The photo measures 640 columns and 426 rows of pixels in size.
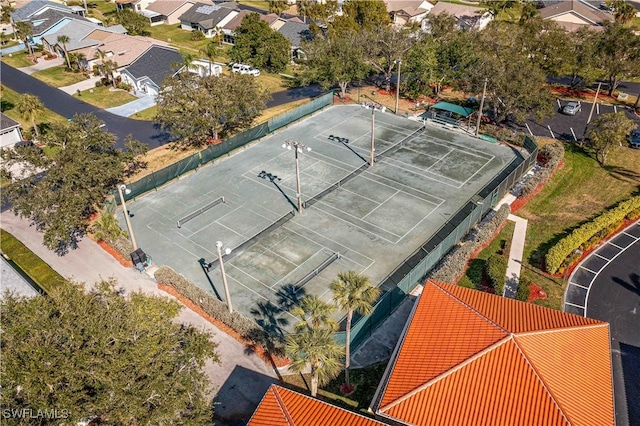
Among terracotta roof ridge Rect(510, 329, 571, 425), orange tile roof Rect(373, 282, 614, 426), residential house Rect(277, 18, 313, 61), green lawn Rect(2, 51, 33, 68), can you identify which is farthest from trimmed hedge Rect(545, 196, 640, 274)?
green lawn Rect(2, 51, 33, 68)

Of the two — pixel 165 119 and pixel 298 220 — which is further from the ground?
pixel 165 119

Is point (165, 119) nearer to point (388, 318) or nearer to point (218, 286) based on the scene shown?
point (218, 286)

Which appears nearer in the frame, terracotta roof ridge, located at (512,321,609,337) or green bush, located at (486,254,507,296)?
terracotta roof ridge, located at (512,321,609,337)

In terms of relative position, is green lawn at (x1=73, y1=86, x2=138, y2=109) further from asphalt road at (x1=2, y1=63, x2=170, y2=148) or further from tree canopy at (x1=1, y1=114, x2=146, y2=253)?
tree canopy at (x1=1, y1=114, x2=146, y2=253)

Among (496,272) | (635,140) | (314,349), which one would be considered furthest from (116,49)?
(635,140)

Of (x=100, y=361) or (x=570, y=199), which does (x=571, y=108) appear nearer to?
(x=570, y=199)

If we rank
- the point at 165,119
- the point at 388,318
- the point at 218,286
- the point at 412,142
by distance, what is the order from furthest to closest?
1. the point at 412,142
2. the point at 165,119
3. the point at 218,286
4. the point at 388,318

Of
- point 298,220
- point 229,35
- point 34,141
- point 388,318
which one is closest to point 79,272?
point 298,220
